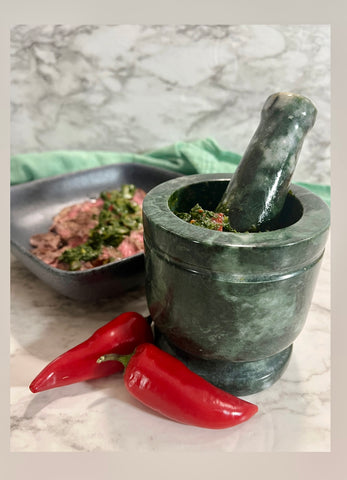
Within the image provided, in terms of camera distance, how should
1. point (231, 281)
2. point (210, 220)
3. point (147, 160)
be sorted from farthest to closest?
point (147, 160), point (210, 220), point (231, 281)

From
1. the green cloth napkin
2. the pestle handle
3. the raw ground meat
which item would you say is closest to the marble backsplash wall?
the green cloth napkin

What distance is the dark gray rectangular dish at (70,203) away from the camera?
1338 mm

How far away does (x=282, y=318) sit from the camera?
1.05 metres

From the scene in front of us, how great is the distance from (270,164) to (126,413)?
609 millimetres

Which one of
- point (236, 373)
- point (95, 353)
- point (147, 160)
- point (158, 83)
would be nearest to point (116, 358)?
point (95, 353)

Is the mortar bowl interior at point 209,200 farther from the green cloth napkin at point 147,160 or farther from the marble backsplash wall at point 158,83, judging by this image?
the marble backsplash wall at point 158,83

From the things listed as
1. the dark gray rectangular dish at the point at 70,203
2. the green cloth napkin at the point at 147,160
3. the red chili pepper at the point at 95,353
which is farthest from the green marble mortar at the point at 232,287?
the green cloth napkin at the point at 147,160

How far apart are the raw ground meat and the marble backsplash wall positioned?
0.56 metres

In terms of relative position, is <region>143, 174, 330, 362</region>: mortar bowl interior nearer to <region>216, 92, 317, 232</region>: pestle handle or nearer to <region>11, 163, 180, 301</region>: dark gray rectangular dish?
<region>216, 92, 317, 232</region>: pestle handle

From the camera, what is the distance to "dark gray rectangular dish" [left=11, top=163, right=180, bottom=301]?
1338 millimetres

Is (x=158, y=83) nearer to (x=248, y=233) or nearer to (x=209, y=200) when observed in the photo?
(x=209, y=200)

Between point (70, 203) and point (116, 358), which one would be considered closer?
point (116, 358)

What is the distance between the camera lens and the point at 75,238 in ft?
5.29

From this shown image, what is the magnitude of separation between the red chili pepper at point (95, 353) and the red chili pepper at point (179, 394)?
8 centimetres
